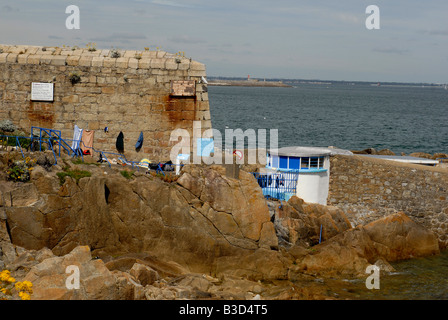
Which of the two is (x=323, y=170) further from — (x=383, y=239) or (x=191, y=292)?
(x=191, y=292)

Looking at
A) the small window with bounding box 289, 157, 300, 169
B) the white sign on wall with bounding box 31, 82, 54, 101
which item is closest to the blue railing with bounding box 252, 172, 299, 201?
the small window with bounding box 289, 157, 300, 169

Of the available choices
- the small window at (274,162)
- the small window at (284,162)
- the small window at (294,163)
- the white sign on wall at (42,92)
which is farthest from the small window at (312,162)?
the white sign on wall at (42,92)

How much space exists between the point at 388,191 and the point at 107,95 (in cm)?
1270

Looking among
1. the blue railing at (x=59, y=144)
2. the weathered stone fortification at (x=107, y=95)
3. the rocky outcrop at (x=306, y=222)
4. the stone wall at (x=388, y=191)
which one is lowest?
the rocky outcrop at (x=306, y=222)

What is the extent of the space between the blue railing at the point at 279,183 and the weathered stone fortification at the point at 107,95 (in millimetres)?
4522

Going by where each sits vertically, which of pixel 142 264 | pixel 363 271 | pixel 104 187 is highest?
pixel 104 187

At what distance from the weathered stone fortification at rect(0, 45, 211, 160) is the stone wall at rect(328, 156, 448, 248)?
7237 mm

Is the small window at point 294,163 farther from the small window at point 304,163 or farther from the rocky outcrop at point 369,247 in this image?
the rocky outcrop at point 369,247

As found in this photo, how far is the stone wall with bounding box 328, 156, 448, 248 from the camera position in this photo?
23.6 m

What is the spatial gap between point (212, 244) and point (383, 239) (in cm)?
807

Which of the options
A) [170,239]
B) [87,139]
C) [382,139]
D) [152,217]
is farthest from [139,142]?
[382,139]

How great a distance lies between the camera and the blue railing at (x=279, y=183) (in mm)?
23234
